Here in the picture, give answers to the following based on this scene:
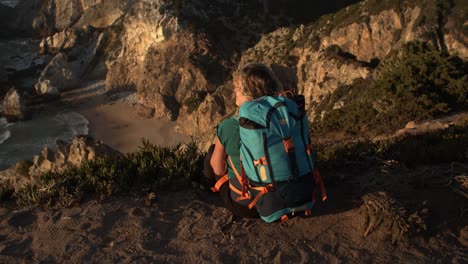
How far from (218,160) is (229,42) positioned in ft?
125

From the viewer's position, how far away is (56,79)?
4438 centimetres

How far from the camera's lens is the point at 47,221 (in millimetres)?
5469

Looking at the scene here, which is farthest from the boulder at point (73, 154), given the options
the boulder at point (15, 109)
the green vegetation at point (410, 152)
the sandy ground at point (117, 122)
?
the boulder at point (15, 109)

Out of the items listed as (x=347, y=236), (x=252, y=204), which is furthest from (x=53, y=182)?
(x=347, y=236)

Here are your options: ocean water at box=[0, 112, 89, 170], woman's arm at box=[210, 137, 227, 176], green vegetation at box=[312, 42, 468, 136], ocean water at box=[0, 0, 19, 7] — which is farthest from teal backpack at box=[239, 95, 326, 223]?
ocean water at box=[0, 0, 19, 7]

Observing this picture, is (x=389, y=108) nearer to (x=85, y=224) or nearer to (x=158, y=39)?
(x=85, y=224)

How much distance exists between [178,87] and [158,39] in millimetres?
6701

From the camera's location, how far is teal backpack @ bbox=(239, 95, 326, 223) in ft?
14.0

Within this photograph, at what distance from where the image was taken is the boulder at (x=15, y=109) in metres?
37.0

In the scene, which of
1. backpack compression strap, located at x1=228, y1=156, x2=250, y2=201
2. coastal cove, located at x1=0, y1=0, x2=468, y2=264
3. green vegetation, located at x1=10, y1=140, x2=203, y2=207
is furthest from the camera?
green vegetation, located at x1=10, y1=140, x2=203, y2=207

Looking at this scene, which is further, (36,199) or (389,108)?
(389,108)

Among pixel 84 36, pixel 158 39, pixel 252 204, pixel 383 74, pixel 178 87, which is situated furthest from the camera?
pixel 84 36

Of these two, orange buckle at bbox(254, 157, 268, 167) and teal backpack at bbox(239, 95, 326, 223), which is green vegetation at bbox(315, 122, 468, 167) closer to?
teal backpack at bbox(239, 95, 326, 223)

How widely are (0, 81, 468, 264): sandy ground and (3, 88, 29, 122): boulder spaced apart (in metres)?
34.5
